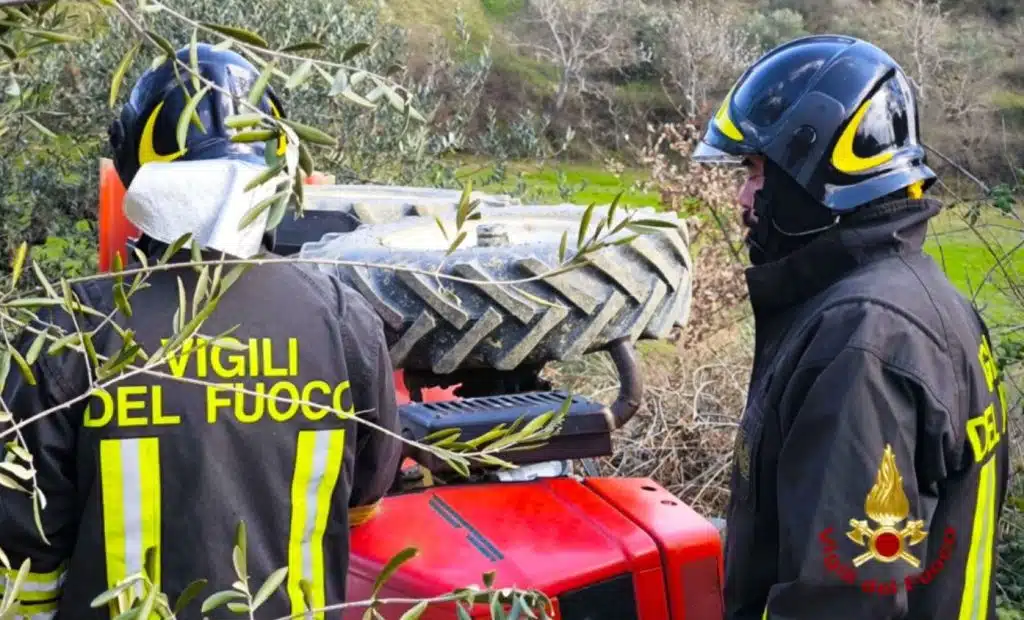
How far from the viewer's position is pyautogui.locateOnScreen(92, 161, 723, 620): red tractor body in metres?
2.60

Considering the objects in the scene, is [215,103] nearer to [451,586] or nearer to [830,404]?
[451,586]

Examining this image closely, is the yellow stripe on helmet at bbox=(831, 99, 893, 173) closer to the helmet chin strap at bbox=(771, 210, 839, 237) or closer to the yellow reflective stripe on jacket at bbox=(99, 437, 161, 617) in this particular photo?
the helmet chin strap at bbox=(771, 210, 839, 237)

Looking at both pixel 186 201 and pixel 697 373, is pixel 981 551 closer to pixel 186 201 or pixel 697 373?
pixel 186 201

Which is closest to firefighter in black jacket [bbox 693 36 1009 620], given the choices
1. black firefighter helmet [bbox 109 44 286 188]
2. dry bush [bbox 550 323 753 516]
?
black firefighter helmet [bbox 109 44 286 188]

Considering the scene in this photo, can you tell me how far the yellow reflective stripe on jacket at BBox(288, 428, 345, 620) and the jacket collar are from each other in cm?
88

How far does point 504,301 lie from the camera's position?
2.95 m

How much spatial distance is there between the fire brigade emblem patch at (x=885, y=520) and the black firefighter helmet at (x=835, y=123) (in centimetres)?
58

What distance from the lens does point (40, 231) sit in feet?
20.9

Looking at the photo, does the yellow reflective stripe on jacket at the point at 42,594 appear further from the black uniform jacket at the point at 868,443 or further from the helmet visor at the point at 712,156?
the helmet visor at the point at 712,156

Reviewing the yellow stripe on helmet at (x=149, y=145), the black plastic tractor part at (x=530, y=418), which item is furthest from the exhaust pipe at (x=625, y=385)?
the yellow stripe on helmet at (x=149, y=145)

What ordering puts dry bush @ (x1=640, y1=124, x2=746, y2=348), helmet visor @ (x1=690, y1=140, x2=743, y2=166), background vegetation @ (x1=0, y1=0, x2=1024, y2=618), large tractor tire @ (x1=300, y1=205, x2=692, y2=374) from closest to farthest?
helmet visor @ (x1=690, y1=140, x2=743, y2=166) → large tractor tire @ (x1=300, y1=205, x2=692, y2=374) → background vegetation @ (x1=0, y1=0, x2=1024, y2=618) → dry bush @ (x1=640, y1=124, x2=746, y2=348)

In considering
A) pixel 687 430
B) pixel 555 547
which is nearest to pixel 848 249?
pixel 555 547

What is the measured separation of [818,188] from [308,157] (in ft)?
4.81

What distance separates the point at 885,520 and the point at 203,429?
1.17 metres
